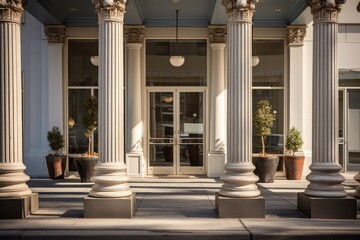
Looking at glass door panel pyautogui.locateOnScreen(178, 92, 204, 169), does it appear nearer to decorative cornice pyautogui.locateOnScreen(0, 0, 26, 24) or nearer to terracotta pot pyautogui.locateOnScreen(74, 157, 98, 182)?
terracotta pot pyautogui.locateOnScreen(74, 157, 98, 182)

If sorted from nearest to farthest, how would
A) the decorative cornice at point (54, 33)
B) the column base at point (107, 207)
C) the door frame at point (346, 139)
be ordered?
1. the column base at point (107, 207)
2. the decorative cornice at point (54, 33)
3. the door frame at point (346, 139)

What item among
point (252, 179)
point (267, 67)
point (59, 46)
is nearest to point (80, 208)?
point (252, 179)

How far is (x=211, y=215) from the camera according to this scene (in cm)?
926

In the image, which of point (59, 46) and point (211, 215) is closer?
point (211, 215)

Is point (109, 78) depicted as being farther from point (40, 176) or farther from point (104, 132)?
point (40, 176)

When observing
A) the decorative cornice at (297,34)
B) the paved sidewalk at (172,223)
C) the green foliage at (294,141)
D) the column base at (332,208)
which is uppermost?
the decorative cornice at (297,34)

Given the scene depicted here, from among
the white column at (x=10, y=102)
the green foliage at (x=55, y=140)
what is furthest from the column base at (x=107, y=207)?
the green foliage at (x=55, y=140)

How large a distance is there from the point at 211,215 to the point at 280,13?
26.1 feet

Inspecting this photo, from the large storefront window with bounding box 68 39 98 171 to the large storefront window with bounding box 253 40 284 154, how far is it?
17.4 ft

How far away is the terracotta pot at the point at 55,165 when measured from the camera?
1464 cm

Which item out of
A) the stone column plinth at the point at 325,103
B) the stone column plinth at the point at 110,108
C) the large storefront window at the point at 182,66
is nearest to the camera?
the stone column plinth at the point at 110,108

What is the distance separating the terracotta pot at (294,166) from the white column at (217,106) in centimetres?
202

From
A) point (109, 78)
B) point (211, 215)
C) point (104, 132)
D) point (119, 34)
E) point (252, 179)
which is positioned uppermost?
point (119, 34)

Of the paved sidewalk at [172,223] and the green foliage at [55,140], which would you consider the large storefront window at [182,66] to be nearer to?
the green foliage at [55,140]
